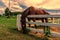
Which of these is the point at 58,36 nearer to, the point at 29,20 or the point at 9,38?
the point at 9,38

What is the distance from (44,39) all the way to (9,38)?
166 centimetres

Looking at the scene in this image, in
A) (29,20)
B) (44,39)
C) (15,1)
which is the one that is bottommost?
(44,39)

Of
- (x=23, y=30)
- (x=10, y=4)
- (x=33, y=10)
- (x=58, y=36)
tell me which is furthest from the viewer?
(x=10, y=4)

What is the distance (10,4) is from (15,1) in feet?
4.79

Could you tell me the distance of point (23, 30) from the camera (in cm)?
1123

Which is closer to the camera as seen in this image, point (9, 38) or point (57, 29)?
point (9, 38)

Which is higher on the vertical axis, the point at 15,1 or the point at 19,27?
the point at 15,1

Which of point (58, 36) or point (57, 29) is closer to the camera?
point (58, 36)

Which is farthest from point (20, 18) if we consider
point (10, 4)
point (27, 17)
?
point (10, 4)

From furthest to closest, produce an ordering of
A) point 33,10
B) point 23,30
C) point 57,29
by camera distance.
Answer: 1. point 57,29
2. point 33,10
3. point 23,30

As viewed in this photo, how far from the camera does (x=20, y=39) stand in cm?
904

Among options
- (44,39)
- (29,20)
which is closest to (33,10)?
(29,20)

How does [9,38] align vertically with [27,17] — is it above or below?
below

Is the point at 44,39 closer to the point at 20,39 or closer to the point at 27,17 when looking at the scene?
the point at 20,39
